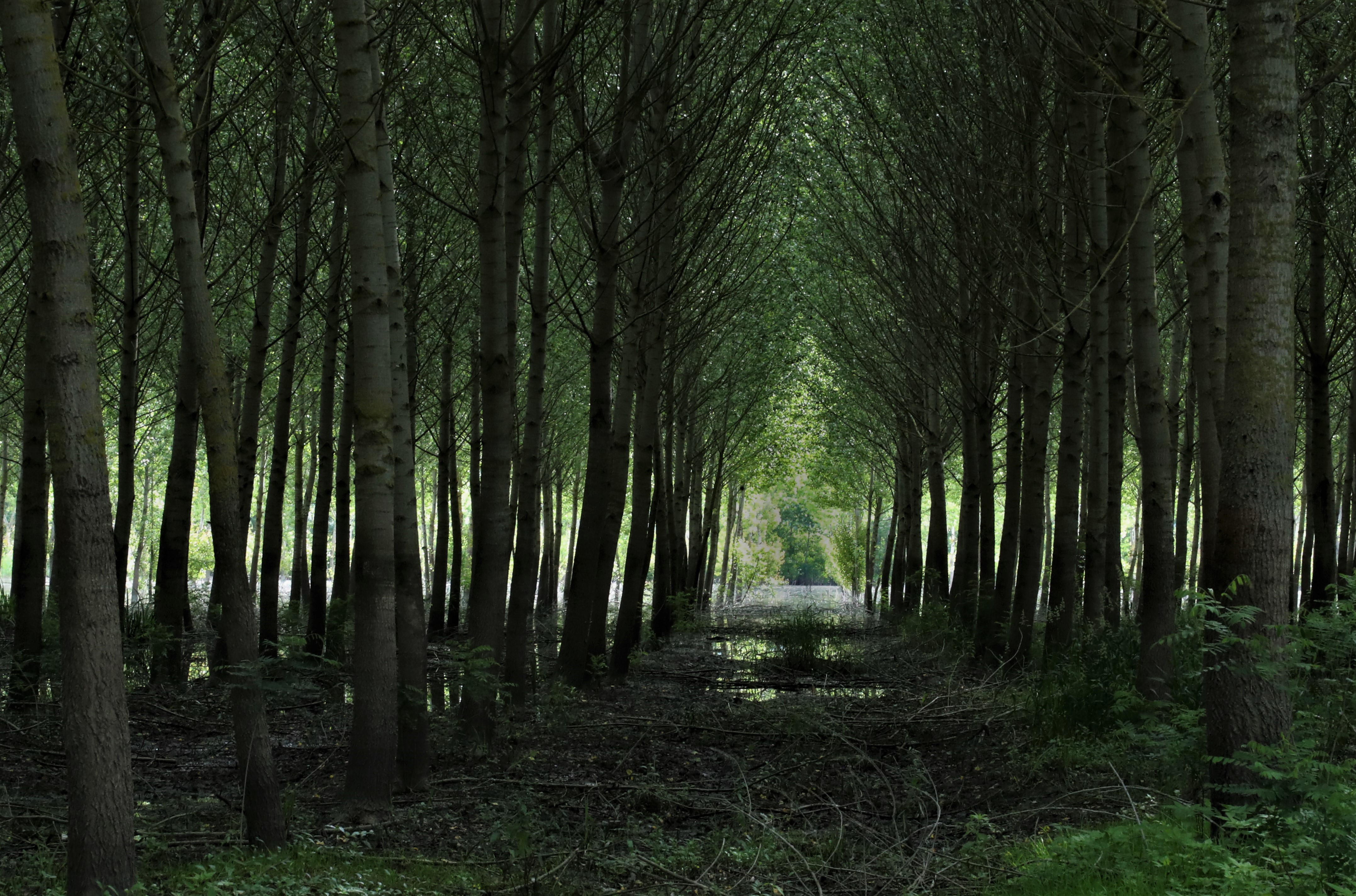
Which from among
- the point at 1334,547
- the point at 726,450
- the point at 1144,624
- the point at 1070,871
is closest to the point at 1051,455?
the point at 726,450

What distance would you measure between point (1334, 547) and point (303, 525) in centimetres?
1851

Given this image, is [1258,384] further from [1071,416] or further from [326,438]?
[326,438]

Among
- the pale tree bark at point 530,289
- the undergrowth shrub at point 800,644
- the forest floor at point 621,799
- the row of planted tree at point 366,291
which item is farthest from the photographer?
the undergrowth shrub at point 800,644

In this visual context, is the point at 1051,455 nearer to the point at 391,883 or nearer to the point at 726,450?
the point at 726,450

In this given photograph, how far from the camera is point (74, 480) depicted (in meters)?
3.87

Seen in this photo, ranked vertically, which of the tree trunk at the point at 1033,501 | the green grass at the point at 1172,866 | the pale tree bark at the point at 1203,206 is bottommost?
the green grass at the point at 1172,866

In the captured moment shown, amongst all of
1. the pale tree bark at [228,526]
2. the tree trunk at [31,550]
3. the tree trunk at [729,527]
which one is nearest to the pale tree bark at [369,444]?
the pale tree bark at [228,526]

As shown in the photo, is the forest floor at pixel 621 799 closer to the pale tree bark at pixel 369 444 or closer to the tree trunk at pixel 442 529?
the pale tree bark at pixel 369 444

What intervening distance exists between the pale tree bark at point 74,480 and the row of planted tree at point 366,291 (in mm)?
11

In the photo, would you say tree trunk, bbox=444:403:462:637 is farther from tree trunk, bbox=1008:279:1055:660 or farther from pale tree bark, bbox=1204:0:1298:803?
pale tree bark, bbox=1204:0:1298:803

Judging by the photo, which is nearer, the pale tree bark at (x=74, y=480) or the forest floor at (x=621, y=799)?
the pale tree bark at (x=74, y=480)

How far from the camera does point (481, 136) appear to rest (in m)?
Answer: 7.78

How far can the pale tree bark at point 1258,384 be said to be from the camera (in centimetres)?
463

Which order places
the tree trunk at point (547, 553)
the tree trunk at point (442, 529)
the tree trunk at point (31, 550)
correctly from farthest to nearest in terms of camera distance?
the tree trunk at point (547, 553), the tree trunk at point (442, 529), the tree trunk at point (31, 550)
